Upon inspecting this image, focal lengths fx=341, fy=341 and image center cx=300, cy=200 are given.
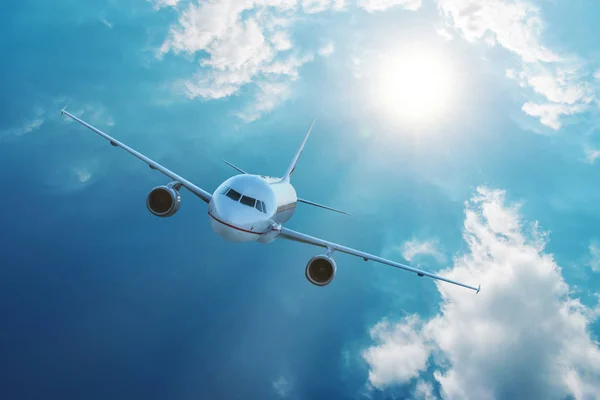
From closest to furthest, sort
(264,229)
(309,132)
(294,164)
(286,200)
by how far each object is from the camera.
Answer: (264,229) → (286,200) → (294,164) → (309,132)

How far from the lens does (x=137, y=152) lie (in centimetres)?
3169

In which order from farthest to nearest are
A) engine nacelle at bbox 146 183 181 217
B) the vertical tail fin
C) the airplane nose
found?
1. the vertical tail fin
2. engine nacelle at bbox 146 183 181 217
3. the airplane nose

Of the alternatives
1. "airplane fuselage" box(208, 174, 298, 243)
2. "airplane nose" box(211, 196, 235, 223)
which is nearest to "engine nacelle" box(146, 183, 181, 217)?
"airplane fuselage" box(208, 174, 298, 243)

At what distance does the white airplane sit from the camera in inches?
936

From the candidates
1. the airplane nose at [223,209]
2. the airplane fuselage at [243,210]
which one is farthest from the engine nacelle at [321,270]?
the airplane nose at [223,209]

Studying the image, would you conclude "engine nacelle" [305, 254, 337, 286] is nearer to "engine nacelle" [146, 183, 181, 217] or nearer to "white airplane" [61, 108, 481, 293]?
"white airplane" [61, 108, 481, 293]

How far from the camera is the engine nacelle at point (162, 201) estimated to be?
1163 inches

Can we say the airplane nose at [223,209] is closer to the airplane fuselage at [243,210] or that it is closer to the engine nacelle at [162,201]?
the airplane fuselage at [243,210]

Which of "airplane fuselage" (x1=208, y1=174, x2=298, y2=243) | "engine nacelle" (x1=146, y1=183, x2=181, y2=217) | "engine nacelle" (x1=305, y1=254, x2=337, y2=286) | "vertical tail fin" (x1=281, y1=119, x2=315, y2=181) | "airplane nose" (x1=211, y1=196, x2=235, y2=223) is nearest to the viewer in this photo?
"airplane nose" (x1=211, y1=196, x2=235, y2=223)

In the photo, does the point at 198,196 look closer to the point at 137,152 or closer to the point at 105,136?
the point at 137,152

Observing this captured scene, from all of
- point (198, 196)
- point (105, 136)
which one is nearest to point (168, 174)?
point (198, 196)

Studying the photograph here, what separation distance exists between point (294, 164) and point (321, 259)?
22.6 m

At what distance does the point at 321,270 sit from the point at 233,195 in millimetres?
9497

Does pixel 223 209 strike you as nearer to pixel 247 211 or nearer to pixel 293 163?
pixel 247 211
